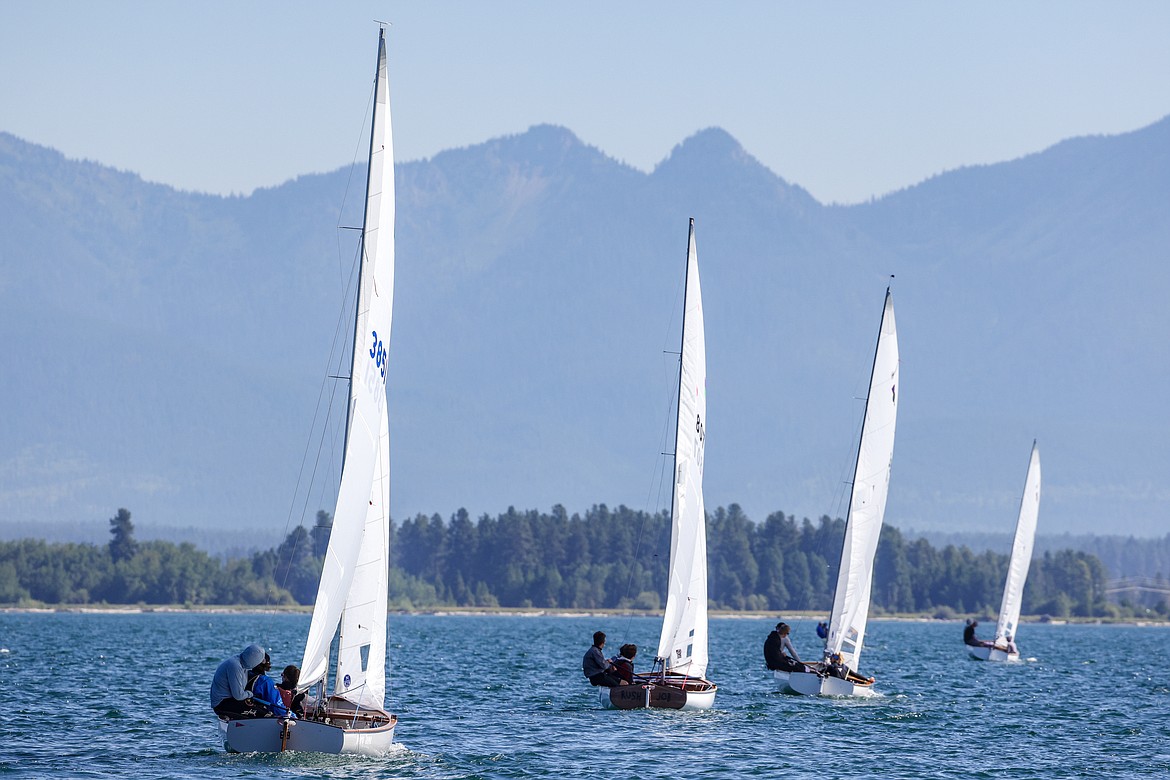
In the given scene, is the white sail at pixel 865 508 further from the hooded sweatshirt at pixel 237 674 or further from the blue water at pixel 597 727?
the hooded sweatshirt at pixel 237 674

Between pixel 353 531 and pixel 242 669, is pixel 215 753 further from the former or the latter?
pixel 353 531

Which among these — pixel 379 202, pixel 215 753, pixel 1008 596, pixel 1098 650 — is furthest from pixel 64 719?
pixel 1098 650

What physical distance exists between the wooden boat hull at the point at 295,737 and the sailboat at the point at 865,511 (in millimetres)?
27260

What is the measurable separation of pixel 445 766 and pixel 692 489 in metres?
16.9

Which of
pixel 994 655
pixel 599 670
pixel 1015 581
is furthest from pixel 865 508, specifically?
pixel 1015 581

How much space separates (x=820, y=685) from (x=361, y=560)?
25096mm

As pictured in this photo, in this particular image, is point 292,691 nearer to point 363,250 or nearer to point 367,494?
point 367,494

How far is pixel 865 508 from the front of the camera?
64.8 meters

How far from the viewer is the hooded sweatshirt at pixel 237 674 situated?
4034 cm

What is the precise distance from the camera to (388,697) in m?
62.0

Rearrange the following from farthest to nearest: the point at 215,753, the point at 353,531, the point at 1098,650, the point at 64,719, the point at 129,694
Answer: the point at 1098,650 → the point at 129,694 → the point at 64,719 → the point at 215,753 → the point at 353,531

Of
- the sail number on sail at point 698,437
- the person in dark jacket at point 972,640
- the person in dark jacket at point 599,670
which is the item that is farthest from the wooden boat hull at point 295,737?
the person in dark jacket at point 972,640

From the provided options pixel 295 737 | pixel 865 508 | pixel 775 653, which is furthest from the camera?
pixel 865 508

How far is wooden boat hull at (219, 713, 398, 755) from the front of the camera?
3934cm
